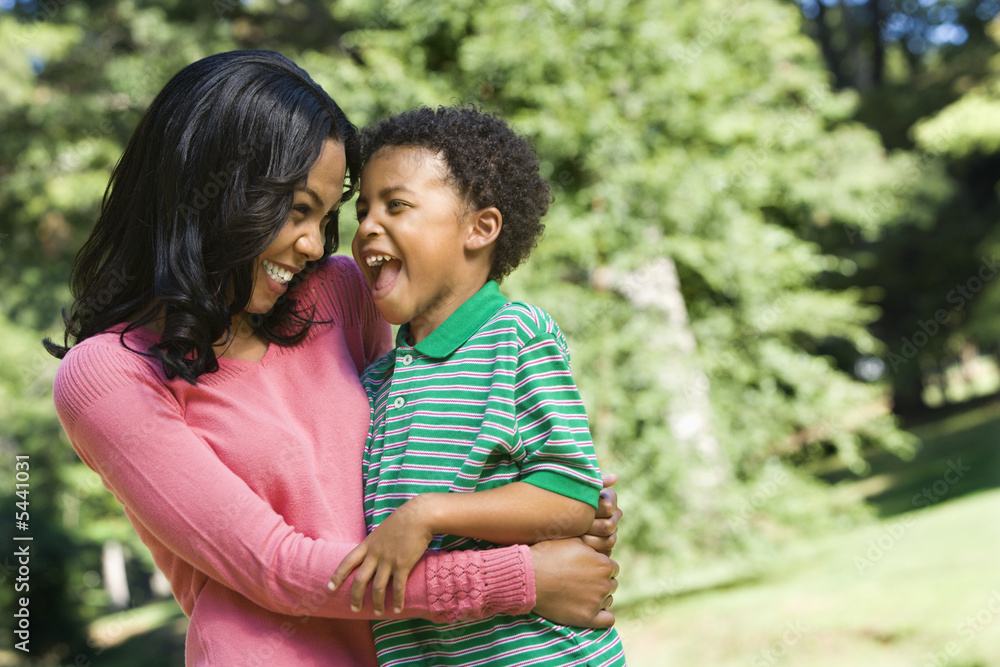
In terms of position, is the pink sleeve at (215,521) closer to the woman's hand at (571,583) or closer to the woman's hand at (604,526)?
the woman's hand at (571,583)

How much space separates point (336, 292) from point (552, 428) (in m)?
0.71

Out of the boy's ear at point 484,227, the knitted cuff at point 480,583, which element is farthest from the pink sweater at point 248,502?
the boy's ear at point 484,227

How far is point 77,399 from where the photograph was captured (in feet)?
5.07

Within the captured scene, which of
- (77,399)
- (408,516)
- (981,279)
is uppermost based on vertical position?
(77,399)

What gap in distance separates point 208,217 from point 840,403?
633cm

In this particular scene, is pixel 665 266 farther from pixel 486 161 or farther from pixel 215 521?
pixel 215 521

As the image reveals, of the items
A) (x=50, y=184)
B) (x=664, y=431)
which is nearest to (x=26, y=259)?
(x=50, y=184)

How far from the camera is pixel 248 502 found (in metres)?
1.54

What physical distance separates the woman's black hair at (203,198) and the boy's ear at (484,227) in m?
0.39

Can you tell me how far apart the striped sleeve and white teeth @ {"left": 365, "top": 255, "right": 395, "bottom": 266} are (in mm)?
377

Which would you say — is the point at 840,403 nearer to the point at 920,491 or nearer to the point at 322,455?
the point at 322,455

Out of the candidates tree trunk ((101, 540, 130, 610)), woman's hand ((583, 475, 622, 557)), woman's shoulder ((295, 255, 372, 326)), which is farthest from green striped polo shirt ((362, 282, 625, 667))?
tree trunk ((101, 540, 130, 610))

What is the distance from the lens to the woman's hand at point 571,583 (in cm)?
163

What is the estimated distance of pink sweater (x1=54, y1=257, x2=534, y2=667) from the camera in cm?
153
